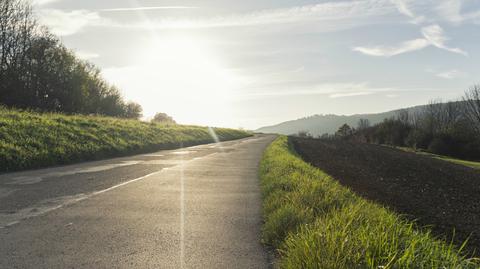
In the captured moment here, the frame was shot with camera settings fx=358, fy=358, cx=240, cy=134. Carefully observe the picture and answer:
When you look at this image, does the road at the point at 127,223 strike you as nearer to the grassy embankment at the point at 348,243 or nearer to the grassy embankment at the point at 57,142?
the grassy embankment at the point at 348,243

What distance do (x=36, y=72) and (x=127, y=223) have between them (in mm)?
42539

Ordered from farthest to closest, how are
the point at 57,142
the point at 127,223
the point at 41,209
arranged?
the point at 57,142
the point at 41,209
the point at 127,223

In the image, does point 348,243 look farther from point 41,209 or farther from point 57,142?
point 57,142

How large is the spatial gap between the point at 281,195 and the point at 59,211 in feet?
13.6

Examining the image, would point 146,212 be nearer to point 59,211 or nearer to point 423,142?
point 59,211

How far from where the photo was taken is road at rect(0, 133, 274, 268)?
13.4 feet

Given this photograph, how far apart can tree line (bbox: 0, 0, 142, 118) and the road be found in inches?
1196

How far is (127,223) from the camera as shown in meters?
5.59

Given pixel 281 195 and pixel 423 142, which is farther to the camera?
pixel 423 142

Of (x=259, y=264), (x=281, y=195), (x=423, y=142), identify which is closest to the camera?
(x=259, y=264)

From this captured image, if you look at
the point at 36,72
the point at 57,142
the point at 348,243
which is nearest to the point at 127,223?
the point at 348,243

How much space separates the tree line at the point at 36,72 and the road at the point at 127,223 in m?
30.4

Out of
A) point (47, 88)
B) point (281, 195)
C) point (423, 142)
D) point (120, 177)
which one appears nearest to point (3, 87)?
point (47, 88)

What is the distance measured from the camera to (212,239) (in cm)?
495
